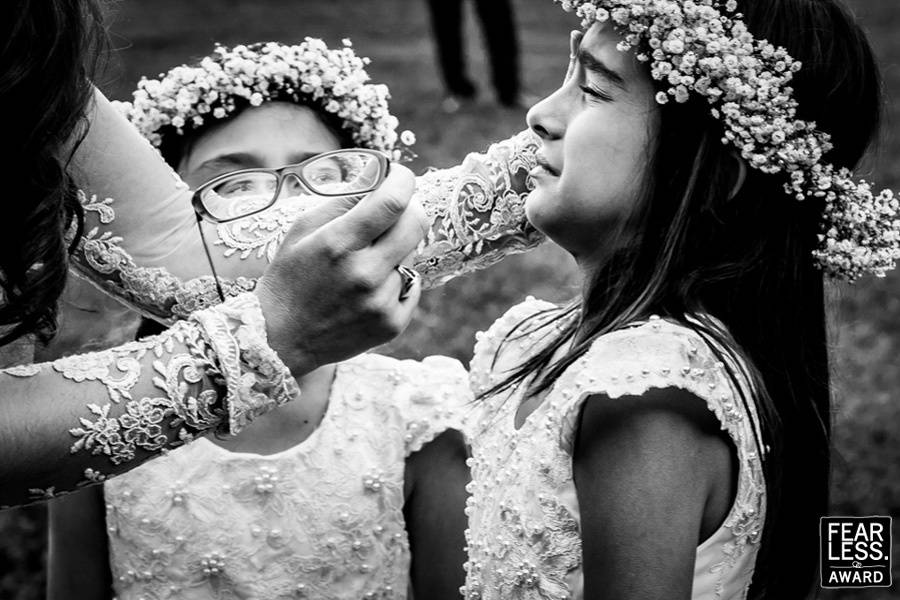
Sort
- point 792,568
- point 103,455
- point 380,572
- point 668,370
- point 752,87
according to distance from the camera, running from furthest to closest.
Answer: point 380,572 → point 792,568 → point 752,87 → point 668,370 → point 103,455

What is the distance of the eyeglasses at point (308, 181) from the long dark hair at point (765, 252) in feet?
1.95

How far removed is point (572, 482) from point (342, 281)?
2.20 feet

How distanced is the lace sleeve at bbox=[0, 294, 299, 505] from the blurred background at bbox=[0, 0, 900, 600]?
0.80 m

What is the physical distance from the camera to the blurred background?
5570 mm

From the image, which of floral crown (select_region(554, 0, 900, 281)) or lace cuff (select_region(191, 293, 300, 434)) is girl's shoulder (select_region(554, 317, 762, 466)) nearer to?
floral crown (select_region(554, 0, 900, 281))

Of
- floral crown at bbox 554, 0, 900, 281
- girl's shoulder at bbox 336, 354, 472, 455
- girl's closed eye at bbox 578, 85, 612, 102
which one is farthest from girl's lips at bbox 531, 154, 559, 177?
girl's shoulder at bbox 336, 354, 472, 455

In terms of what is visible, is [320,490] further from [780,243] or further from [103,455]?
[780,243]

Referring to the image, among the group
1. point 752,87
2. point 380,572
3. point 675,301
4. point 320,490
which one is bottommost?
point 380,572

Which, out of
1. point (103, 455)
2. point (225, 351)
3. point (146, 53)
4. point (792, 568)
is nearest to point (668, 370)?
point (792, 568)

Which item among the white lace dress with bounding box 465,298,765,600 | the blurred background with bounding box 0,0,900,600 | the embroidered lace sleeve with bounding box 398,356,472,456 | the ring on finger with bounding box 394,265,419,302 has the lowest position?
the blurred background with bounding box 0,0,900,600

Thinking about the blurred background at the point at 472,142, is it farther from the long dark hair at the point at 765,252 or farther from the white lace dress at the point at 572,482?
the white lace dress at the point at 572,482

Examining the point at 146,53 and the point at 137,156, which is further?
the point at 146,53

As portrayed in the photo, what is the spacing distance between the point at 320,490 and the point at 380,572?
271 millimetres

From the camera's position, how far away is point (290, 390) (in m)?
2.11
